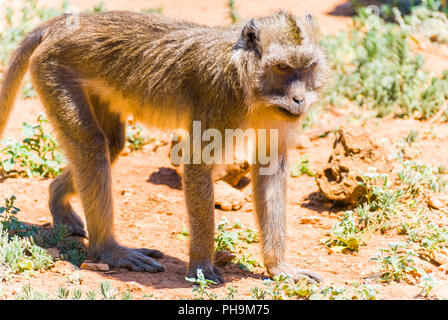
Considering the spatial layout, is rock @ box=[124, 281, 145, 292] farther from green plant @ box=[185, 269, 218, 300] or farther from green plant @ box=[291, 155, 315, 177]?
green plant @ box=[291, 155, 315, 177]

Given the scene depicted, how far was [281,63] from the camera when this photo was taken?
17.3ft

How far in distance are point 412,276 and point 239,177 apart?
307 centimetres

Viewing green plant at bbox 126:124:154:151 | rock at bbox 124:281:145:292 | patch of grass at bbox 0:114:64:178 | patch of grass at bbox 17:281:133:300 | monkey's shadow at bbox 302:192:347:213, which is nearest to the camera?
patch of grass at bbox 17:281:133:300

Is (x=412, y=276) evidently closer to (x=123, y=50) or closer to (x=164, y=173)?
(x=123, y=50)

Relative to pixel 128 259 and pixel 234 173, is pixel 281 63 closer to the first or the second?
pixel 128 259

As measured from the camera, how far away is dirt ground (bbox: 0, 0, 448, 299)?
5738 millimetres

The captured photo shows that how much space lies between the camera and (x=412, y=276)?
19.0 feet

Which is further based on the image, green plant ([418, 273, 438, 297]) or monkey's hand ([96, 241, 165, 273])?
monkey's hand ([96, 241, 165, 273])

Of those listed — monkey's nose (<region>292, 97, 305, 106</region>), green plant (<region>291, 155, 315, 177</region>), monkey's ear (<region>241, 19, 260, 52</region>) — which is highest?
monkey's ear (<region>241, 19, 260, 52</region>)

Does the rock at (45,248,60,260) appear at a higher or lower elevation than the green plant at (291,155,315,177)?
lower

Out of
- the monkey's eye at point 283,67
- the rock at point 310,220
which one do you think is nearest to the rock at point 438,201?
the rock at point 310,220

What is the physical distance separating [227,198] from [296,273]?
212 centimetres

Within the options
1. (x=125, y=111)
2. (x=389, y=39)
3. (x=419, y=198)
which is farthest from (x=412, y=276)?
(x=389, y=39)

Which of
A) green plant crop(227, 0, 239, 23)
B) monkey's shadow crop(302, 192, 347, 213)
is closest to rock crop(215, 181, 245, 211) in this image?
monkey's shadow crop(302, 192, 347, 213)
